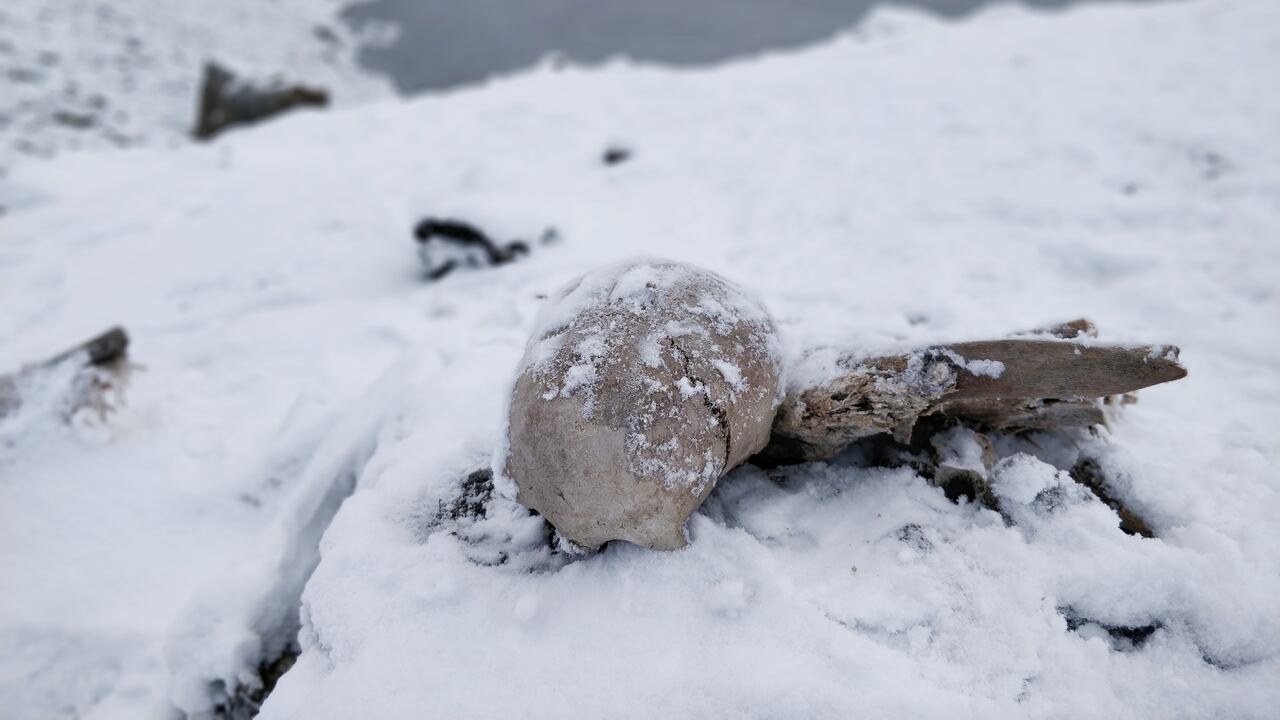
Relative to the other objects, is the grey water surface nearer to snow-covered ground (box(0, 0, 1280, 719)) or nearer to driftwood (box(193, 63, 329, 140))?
driftwood (box(193, 63, 329, 140))

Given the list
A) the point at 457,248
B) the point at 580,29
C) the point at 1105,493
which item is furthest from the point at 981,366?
the point at 580,29

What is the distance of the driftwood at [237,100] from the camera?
6.55 meters

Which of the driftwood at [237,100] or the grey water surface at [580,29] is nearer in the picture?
the driftwood at [237,100]

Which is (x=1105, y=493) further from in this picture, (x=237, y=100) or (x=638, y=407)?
→ (x=237, y=100)

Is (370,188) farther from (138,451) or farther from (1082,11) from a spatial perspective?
(1082,11)

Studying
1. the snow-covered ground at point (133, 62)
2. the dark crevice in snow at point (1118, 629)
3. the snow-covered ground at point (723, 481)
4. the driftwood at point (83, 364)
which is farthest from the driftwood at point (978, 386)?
the snow-covered ground at point (133, 62)

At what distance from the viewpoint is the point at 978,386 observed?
1.71 meters

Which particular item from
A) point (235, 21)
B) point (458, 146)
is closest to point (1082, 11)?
point (458, 146)

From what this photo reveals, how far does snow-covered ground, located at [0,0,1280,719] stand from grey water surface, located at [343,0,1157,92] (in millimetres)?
6070

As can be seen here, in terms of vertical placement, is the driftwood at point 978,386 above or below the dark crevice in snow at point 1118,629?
above

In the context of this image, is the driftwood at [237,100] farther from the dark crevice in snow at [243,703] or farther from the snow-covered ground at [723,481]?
the dark crevice in snow at [243,703]

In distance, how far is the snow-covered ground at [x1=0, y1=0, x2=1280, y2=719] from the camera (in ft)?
4.84

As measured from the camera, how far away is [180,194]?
184 inches

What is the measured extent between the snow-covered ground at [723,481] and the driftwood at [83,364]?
0.11m
